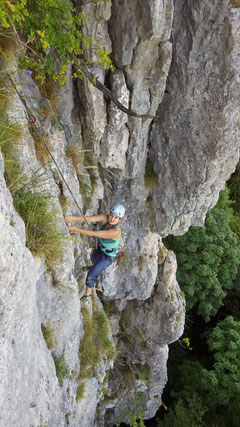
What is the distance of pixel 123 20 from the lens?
5457mm

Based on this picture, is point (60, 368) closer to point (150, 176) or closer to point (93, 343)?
point (93, 343)

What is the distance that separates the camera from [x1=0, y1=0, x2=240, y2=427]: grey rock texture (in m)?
3.85

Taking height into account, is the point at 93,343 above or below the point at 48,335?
below

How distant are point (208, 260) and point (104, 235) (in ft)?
28.1

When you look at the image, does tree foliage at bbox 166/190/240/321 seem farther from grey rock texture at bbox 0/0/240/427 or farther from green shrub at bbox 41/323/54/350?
green shrub at bbox 41/323/54/350

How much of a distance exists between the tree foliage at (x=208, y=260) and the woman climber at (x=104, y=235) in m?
7.01

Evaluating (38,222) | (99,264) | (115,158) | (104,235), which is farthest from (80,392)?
(115,158)

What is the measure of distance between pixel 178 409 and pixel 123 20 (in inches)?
526

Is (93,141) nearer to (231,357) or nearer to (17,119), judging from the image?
(17,119)

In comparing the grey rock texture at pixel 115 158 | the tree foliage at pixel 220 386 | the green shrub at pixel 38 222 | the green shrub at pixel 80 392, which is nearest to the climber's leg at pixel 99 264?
the grey rock texture at pixel 115 158

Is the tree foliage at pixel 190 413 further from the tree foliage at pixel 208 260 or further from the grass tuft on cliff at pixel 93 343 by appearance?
the grass tuft on cliff at pixel 93 343

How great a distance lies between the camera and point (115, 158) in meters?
6.97

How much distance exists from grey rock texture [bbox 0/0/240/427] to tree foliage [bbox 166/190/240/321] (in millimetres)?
5018

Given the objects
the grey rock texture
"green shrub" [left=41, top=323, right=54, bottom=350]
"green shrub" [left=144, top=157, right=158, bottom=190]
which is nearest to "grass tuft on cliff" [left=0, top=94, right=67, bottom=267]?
the grey rock texture
